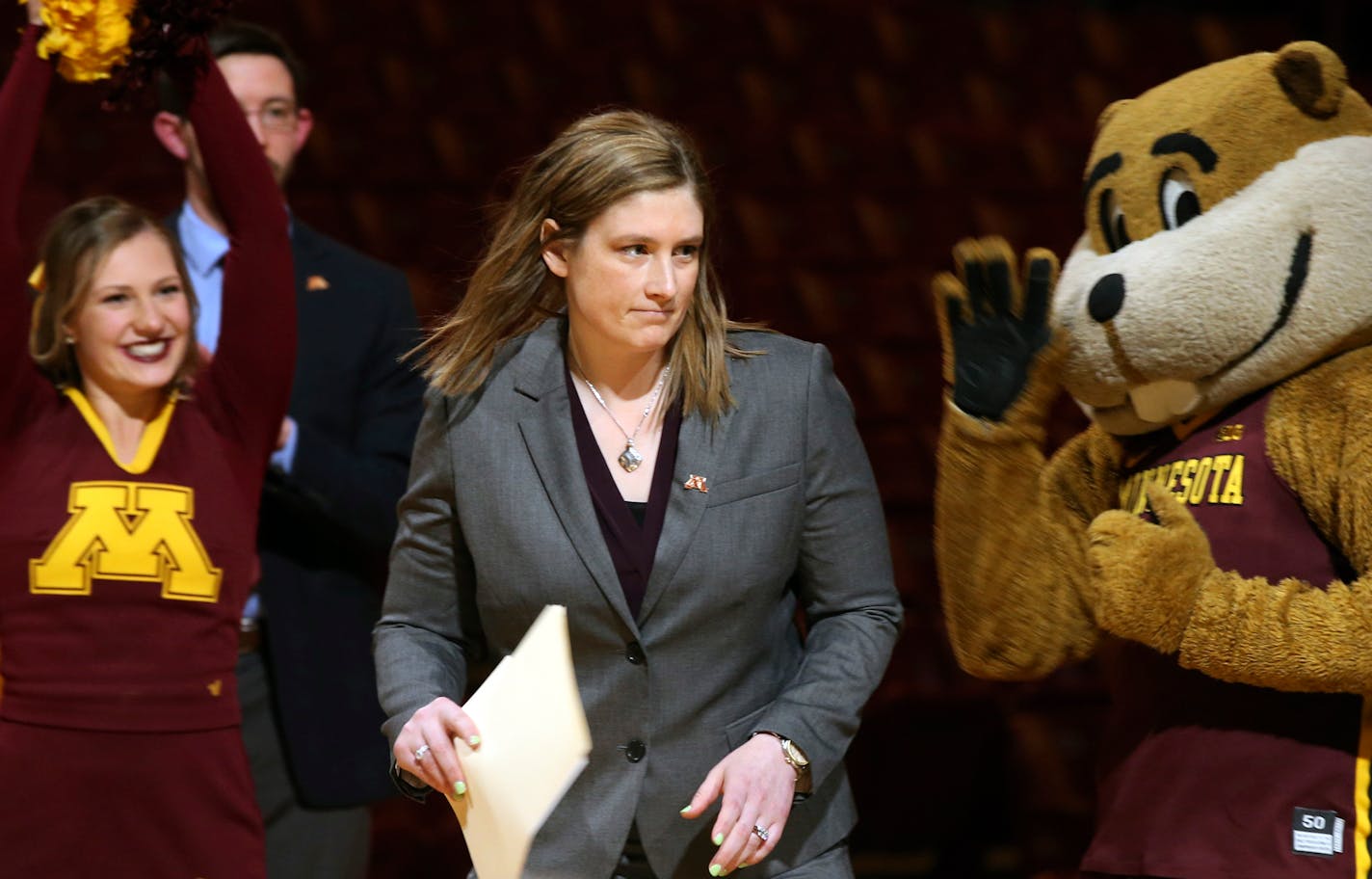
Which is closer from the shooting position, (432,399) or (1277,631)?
(1277,631)

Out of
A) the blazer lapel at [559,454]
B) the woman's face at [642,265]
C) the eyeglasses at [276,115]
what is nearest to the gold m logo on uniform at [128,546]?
the blazer lapel at [559,454]

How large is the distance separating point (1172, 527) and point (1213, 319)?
0.23 m

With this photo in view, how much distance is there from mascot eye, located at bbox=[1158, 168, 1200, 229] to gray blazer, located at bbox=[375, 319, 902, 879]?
422mm

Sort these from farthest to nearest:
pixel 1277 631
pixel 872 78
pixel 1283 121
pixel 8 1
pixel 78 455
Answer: pixel 872 78 → pixel 8 1 → pixel 78 455 → pixel 1283 121 → pixel 1277 631

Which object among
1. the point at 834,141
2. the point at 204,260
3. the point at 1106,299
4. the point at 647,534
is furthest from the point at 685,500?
the point at 834,141

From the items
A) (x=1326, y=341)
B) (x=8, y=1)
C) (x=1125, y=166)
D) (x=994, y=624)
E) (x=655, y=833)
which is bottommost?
(x=655, y=833)

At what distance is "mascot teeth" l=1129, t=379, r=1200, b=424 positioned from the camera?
1.87 metres

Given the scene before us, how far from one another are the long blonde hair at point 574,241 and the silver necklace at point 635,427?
0.02m

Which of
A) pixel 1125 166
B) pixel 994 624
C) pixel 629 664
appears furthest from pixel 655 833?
pixel 1125 166

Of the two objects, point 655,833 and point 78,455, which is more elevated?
point 78,455

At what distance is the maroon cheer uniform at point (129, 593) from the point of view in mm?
2137

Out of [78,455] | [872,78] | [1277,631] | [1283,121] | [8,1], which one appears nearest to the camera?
[1277,631]

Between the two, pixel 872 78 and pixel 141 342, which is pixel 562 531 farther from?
pixel 872 78

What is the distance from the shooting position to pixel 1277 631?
170 centimetres
